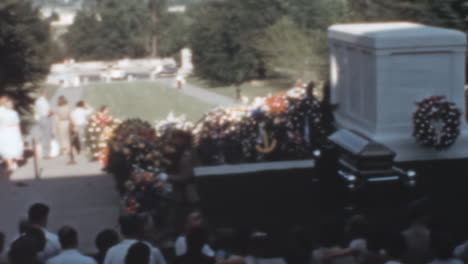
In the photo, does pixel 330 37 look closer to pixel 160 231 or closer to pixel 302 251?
pixel 160 231

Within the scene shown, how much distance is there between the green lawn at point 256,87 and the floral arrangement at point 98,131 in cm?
3605

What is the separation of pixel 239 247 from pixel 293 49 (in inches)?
1858

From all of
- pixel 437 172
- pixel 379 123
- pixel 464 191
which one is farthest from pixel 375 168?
→ pixel 379 123

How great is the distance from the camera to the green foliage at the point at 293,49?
156ft

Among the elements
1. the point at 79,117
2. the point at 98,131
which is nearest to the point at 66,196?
the point at 98,131

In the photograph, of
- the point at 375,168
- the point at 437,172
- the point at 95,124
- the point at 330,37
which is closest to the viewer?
the point at 375,168

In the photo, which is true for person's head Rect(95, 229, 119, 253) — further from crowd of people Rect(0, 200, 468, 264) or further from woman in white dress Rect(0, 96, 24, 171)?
woman in white dress Rect(0, 96, 24, 171)

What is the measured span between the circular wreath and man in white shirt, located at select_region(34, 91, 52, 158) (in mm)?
8051

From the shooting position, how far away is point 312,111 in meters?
14.0

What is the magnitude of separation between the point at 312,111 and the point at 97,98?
1562 inches

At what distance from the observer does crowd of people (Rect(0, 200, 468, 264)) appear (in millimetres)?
5707

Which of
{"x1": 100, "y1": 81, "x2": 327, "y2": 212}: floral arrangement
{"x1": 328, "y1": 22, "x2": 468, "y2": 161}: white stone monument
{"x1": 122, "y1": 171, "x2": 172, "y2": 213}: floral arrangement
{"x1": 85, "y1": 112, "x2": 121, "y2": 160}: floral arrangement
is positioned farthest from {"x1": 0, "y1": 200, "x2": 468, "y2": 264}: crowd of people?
{"x1": 85, "y1": 112, "x2": 121, "y2": 160}: floral arrangement

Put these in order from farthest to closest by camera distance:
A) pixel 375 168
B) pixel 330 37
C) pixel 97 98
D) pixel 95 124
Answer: pixel 97 98 < pixel 330 37 < pixel 95 124 < pixel 375 168

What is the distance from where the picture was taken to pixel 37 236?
6.37m
